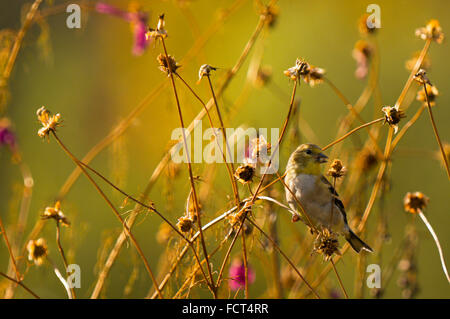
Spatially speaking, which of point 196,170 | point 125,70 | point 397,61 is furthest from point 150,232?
point 196,170

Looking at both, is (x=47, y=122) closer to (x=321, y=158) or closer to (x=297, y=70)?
(x=297, y=70)

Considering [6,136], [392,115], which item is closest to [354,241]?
[392,115]

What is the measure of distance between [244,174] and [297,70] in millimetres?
191

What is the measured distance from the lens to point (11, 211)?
135cm

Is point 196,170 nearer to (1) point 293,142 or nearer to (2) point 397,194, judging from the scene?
(1) point 293,142

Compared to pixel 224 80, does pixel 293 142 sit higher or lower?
lower

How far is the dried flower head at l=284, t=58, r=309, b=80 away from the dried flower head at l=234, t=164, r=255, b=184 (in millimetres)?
165

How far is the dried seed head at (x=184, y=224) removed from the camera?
1002mm

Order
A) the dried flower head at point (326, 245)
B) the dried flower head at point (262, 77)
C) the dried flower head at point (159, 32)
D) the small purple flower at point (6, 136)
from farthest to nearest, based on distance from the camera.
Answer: the dried flower head at point (262, 77)
the small purple flower at point (6, 136)
the dried flower head at point (326, 245)
the dried flower head at point (159, 32)

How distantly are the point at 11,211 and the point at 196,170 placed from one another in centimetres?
52

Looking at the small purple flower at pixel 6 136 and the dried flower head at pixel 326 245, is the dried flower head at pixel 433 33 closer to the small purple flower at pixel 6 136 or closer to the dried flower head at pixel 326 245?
the dried flower head at pixel 326 245

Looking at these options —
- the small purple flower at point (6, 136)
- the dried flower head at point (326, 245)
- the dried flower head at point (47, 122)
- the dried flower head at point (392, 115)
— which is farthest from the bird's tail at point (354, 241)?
the small purple flower at point (6, 136)

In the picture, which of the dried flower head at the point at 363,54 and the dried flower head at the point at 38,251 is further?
the dried flower head at the point at 363,54

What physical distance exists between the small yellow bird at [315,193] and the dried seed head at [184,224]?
0.32 metres
